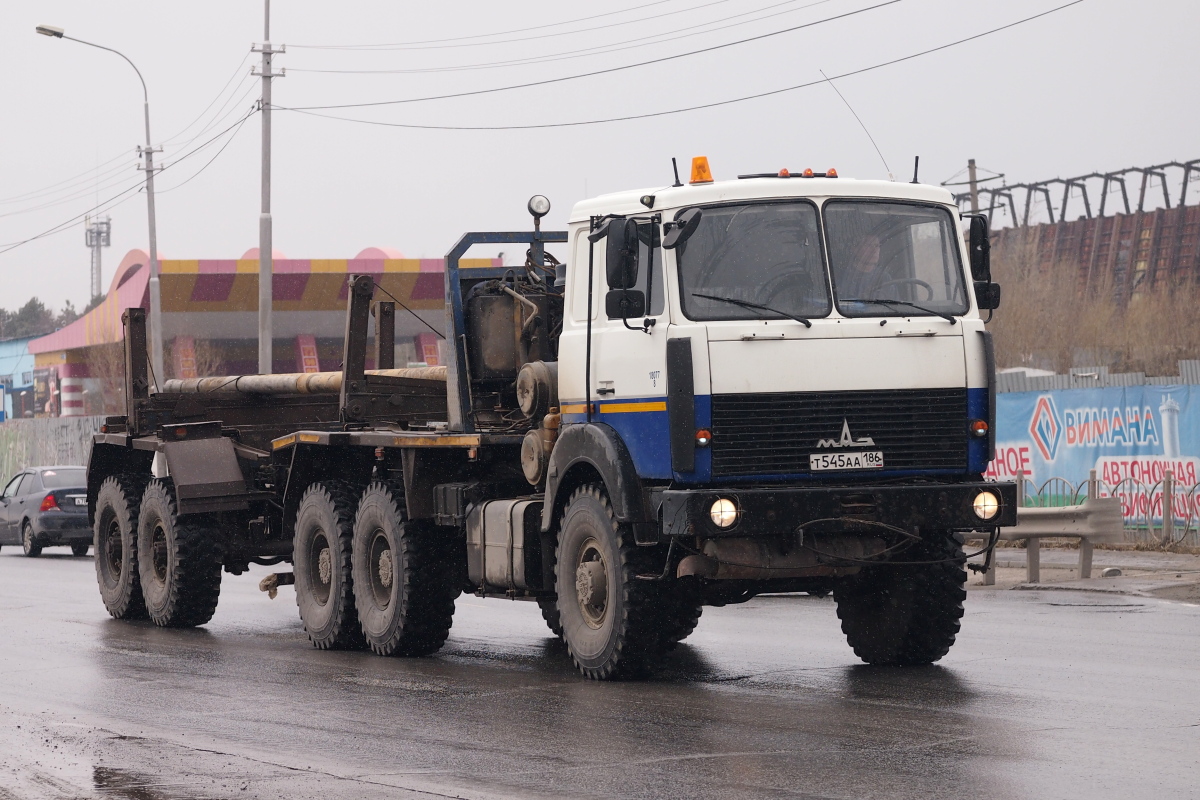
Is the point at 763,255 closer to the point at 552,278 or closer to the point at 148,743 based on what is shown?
the point at 552,278

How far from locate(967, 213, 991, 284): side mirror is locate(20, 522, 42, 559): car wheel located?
69.9 ft

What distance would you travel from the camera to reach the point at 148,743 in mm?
8094

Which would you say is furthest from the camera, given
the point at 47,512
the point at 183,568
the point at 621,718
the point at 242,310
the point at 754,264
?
the point at 242,310

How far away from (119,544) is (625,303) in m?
8.62

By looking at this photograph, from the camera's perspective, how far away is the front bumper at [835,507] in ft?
29.8

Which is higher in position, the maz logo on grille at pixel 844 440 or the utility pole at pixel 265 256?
the utility pole at pixel 265 256

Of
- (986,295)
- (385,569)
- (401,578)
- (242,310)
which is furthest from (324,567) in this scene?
(242,310)

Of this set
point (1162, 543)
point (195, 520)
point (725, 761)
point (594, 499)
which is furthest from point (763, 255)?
point (1162, 543)

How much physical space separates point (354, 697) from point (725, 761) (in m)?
3.23

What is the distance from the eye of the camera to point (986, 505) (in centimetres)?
958

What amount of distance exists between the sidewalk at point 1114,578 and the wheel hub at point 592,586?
276 inches

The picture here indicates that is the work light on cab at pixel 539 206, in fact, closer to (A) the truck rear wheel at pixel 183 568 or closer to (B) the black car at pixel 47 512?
(A) the truck rear wheel at pixel 183 568

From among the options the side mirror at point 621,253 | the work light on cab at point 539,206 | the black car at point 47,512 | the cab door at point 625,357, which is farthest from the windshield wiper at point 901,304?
the black car at point 47,512

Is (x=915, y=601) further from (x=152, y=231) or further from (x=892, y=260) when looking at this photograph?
(x=152, y=231)
